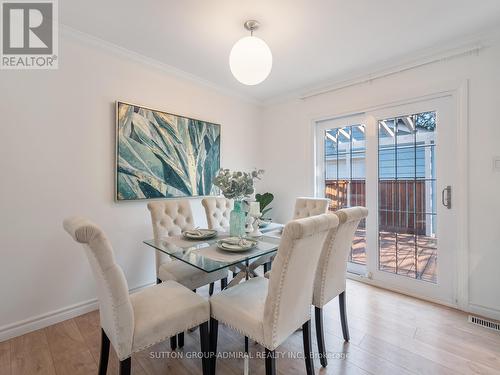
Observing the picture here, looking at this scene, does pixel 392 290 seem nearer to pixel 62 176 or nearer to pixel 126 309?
pixel 126 309

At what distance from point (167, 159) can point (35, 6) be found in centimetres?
159

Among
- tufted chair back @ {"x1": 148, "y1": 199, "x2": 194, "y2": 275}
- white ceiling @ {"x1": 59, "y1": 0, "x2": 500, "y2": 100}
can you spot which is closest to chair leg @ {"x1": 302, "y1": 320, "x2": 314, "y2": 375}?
tufted chair back @ {"x1": 148, "y1": 199, "x2": 194, "y2": 275}

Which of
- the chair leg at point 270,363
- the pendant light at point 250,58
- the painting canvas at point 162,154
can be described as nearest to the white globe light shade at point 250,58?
the pendant light at point 250,58

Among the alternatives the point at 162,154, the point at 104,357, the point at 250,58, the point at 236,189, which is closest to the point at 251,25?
the point at 250,58

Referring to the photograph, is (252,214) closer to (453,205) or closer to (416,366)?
(416,366)

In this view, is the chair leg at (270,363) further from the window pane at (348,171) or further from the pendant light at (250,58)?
the window pane at (348,171)

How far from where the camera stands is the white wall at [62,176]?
78.5 inches

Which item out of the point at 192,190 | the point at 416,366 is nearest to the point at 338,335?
the point at 416,366

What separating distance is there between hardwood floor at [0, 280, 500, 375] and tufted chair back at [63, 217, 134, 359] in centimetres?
60

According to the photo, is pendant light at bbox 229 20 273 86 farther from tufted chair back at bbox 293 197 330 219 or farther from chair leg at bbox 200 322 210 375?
chair leg at bbox 200 322 210 375

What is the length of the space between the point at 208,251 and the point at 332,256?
87 cm

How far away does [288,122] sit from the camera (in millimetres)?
3826

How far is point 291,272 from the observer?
129 cm

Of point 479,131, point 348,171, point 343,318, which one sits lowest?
point 343,318
